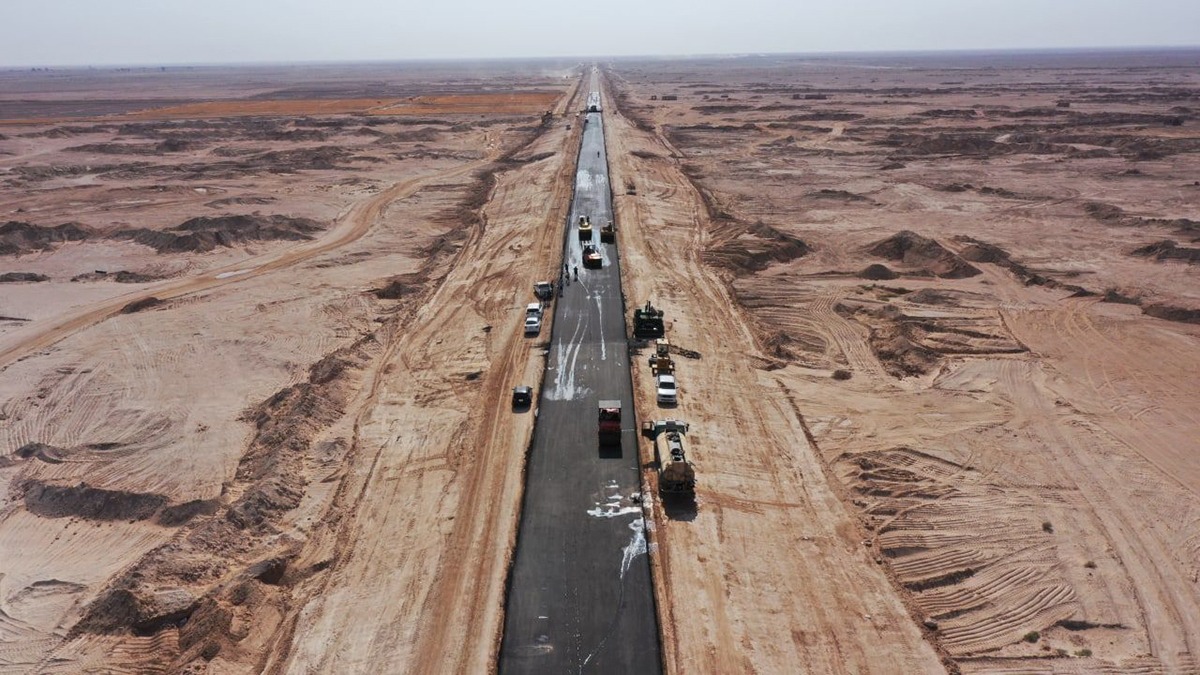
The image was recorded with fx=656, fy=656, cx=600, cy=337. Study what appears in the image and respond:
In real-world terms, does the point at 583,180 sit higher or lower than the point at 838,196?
higher

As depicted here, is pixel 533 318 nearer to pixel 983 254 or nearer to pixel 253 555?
pixel 253 555

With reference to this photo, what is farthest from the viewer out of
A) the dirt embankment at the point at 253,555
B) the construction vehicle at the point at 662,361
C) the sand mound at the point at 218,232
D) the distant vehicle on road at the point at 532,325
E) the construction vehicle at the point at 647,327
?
the sand mound at the point at 218,232

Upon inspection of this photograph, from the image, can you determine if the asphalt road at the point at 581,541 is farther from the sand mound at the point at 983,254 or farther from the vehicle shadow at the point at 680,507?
the sand mound at the point at 983,254

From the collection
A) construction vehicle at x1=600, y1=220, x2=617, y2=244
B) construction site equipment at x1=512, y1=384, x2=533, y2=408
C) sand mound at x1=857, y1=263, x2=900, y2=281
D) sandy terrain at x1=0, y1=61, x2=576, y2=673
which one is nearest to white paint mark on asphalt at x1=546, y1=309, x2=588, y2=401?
construction site equipment at x1=512, y1=384, x2=533, y2=408

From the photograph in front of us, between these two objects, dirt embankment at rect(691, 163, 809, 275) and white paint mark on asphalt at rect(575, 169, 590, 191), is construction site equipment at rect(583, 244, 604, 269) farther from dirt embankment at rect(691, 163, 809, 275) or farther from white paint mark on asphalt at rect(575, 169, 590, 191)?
white paint mark on asphalt at rect(575, 169, 590, 191)

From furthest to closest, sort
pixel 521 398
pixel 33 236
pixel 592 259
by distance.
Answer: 1. pixel 33 236
2. pixel 592 259
3. pixel 521 398

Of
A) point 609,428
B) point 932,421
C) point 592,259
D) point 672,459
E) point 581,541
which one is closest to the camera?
point 581,541

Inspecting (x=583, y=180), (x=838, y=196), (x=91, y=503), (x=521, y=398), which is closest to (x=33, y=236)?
(x=91, y=503)

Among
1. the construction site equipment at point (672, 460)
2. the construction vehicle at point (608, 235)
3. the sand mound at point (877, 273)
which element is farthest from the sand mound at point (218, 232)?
the sand mound at point (877, 273)
